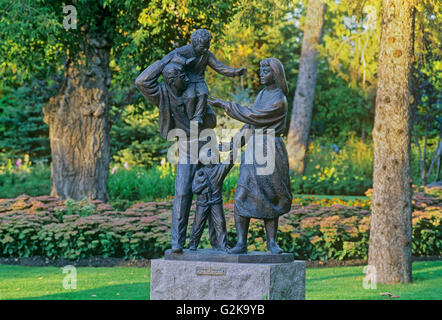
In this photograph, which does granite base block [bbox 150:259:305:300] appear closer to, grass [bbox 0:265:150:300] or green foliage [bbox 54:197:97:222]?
grass [bbox 0:265:150:300]

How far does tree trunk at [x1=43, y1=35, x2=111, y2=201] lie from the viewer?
45.4 ft

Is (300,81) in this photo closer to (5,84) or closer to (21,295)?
(5,84)

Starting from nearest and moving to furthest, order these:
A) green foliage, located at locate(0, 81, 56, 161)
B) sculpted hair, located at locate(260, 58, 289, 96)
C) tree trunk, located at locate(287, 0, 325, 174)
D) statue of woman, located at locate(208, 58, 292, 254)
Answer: statue of woman, located at locate(208, 58, 292, 254), sculpted hair, located at locate(260, 58, 289, 96), tree trunk, located at locate(287, 0, 325, 174), green foliage, located at locate(0, 81, 56, 161)

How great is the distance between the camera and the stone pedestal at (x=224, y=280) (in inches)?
234

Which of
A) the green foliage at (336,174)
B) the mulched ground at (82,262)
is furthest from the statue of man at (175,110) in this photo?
the green foliage at (336,174)

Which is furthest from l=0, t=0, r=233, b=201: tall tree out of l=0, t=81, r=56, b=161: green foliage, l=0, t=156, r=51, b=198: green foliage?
l=0, t=81, r=56, b=161: green foliage

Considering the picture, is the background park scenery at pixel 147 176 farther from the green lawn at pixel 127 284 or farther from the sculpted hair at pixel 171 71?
the sculpted hair at pixel 171 71

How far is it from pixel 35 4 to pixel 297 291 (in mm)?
8456

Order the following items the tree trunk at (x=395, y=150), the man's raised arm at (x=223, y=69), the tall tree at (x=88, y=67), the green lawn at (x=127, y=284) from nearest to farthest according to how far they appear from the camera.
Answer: the man's raised arm at (x=223, y=69), the green lawn at (x=127, y=284), the tree trunk at (x=395, y=150), the tall tree at (x=88, y=67)

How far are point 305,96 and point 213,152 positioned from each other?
15.0 metres

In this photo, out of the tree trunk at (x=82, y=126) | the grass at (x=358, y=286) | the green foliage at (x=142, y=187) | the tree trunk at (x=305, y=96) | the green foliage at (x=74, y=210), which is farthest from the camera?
the tree trunk at (x=305, y=96)

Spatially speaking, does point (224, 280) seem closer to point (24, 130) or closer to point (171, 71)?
point (171, 71)

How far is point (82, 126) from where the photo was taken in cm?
1389

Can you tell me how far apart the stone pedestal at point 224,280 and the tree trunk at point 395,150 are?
3.76 meters
